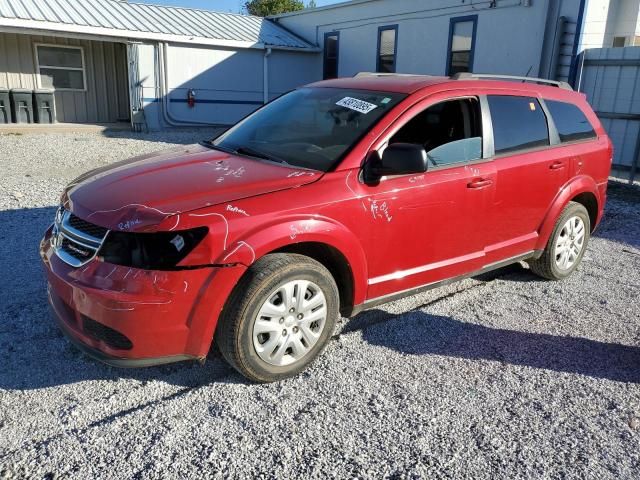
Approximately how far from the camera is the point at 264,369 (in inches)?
126

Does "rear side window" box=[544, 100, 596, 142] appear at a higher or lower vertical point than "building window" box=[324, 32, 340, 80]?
lower

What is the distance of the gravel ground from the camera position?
264 centimetres

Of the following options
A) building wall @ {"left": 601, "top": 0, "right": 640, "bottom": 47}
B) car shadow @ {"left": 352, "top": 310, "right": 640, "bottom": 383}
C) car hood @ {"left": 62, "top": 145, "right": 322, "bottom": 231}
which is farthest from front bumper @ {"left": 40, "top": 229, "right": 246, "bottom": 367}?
building wall @ {"left": 601, "top": 0, "right": 640, "bottom": 47}

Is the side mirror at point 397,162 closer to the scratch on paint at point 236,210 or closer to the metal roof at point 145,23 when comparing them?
the scratch on paint at point 236,210

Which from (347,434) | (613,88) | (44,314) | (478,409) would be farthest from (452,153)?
(613,88)

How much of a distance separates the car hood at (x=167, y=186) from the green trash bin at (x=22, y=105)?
1314 centimetres

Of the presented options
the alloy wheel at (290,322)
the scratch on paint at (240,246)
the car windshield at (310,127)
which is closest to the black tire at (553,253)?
the car windshield at (310,127)

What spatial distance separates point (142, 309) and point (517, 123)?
324 cm

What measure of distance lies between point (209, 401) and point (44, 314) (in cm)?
171

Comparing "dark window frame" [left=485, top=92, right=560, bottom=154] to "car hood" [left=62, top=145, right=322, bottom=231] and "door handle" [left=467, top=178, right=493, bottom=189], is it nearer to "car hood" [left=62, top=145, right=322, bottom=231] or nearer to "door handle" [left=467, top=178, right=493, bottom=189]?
"door handle" [left=467, top=178, right=493, bottom=189]

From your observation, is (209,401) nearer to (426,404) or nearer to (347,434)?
(347,434)

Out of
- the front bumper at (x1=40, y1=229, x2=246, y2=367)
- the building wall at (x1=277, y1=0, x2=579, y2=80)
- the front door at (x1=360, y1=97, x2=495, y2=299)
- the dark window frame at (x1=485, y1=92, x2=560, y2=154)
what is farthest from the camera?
the building wall at (x1=277, y1=0, x2=579, y2=80)

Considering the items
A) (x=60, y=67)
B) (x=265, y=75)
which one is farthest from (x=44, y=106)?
(x=265, y=75)

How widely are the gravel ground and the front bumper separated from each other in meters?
0.34
